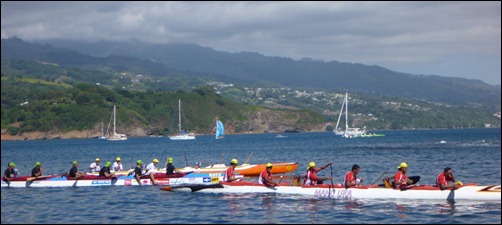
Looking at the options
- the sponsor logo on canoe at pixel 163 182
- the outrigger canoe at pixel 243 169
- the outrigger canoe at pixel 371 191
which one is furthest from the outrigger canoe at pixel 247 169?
the outrigger canoe at pixel 371 191

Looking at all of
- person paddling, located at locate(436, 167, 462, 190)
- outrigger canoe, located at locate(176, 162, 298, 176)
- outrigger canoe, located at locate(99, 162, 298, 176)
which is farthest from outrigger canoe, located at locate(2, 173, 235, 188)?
person paddling, located at locate(436, 167, 462, 190)

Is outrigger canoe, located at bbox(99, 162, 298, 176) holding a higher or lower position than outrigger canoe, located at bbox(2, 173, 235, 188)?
higher

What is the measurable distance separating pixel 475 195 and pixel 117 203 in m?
20.0

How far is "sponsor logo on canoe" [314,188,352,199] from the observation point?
120 ft

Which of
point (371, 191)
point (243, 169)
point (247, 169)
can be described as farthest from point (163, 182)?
point (371, 191)

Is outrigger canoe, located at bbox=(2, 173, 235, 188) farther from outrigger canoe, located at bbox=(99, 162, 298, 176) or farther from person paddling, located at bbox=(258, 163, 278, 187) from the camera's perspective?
person paddling, located at bbox=(258, 163, 278, 187)

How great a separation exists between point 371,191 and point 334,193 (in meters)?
2.16

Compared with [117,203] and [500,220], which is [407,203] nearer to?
[500,220]

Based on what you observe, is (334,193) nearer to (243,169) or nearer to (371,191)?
(371,191)

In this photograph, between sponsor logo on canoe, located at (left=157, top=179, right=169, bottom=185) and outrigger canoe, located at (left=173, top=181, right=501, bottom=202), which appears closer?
outrigger canoe, located at (left=173, top=181, right=501, bottom=202)

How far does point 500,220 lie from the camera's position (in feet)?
94.9

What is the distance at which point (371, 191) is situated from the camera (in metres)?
36.1

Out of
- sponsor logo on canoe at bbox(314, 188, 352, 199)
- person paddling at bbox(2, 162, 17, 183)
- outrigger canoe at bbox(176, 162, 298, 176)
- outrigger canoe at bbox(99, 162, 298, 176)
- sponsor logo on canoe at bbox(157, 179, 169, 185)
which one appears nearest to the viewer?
sponsor logo on canoe at bbox(314, 188, 352, 199)

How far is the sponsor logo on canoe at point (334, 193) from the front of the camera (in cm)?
3662
